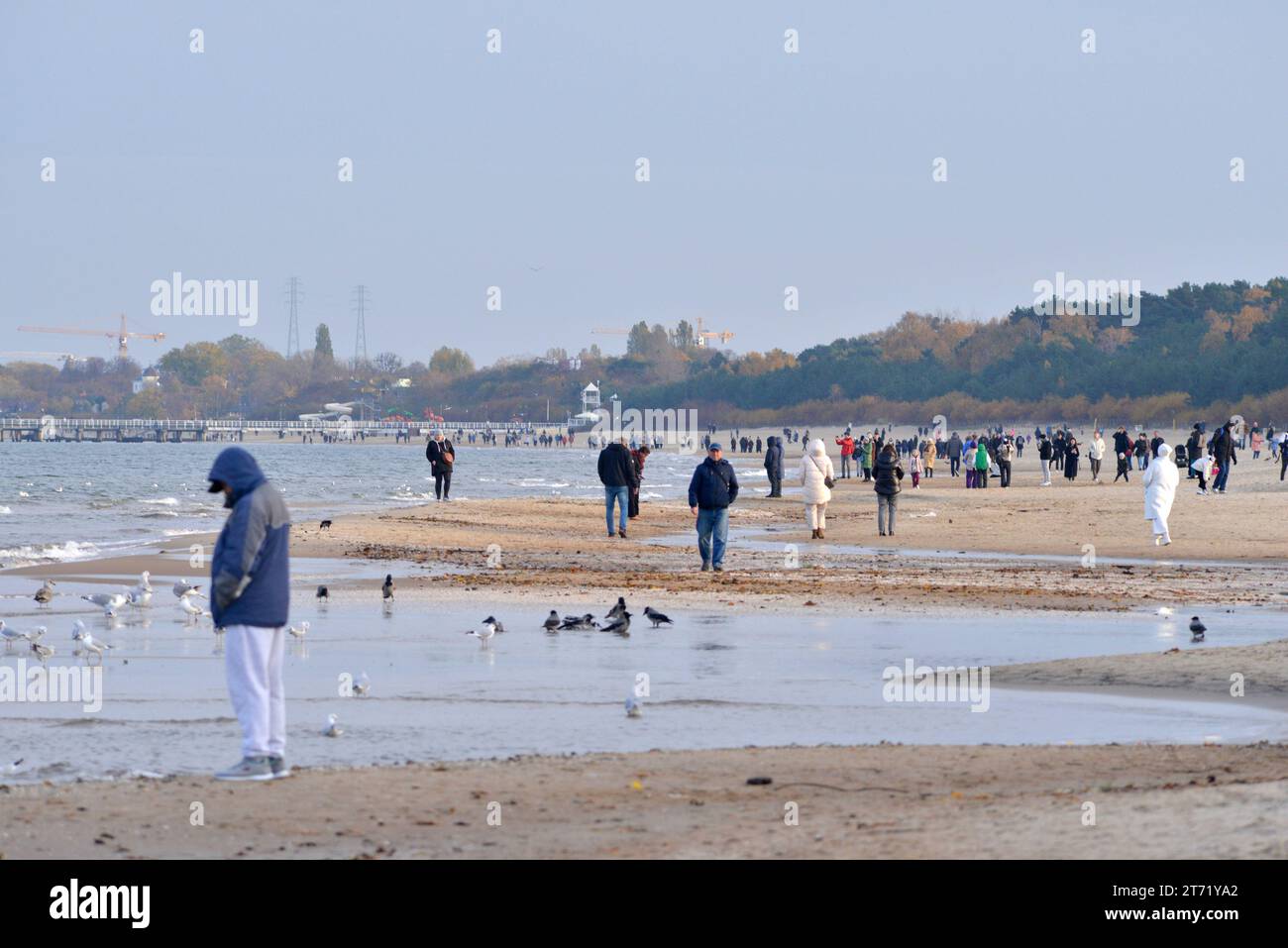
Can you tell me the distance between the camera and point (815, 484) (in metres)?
26.4

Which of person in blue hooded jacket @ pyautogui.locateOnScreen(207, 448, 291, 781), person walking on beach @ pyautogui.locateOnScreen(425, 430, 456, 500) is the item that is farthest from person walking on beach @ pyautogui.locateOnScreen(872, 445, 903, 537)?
person in blue hooded jacket @ pyautogui.locateOnScreen(207, 448, 291, 781)

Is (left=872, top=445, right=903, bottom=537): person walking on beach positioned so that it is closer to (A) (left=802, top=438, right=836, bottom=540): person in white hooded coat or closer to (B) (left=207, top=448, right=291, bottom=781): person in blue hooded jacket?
(A) (left=802, top=438, right=836, bottom=540): person in white hooded coat

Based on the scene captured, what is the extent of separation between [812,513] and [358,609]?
11.8 metres

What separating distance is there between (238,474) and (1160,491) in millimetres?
18442

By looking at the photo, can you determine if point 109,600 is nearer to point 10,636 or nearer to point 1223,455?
point 10,636

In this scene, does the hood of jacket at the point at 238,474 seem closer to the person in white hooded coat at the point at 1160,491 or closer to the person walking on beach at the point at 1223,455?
the person in white hooded coat at the point at 1160,491

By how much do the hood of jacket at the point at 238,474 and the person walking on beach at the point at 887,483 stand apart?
19.2 metres

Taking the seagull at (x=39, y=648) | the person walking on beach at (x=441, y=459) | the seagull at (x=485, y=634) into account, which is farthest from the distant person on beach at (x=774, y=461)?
the seagull at (x=39, y=648)

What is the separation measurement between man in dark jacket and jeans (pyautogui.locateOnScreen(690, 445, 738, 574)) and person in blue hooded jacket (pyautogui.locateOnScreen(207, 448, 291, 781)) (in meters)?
11.6

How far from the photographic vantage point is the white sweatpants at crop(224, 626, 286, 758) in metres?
8.23

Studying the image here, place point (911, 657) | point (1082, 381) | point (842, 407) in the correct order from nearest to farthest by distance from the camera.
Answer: point (911, 657) < point (1082, 381) < point (842, 407)
